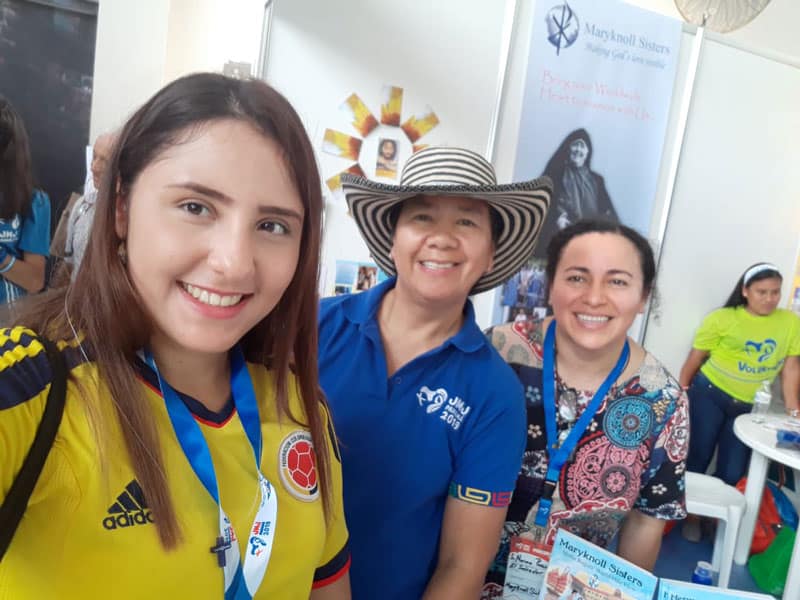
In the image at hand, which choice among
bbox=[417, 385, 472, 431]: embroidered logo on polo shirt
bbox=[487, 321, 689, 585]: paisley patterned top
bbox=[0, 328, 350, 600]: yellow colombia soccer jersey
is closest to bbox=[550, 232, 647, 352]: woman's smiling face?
bbox=[487, 321, 689, 585]: paisley patterned top

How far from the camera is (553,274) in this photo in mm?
1523

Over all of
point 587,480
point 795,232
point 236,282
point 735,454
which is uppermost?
point 795,232

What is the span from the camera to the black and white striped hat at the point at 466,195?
1.17m

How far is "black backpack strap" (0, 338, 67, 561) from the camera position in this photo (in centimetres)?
54

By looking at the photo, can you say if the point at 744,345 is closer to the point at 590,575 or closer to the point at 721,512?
the point at 721,512

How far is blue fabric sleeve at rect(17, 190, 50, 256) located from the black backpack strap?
6.12 feet

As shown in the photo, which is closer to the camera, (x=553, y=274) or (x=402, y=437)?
(x=402, y=437)

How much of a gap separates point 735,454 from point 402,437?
3.10 meters

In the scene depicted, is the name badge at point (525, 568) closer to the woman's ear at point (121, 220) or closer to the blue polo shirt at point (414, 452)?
the blue polo shirt at point (414, 452)

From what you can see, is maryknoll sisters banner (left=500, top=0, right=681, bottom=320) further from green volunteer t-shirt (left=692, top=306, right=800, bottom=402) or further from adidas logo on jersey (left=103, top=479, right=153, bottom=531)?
adidas logo on jersey (left=103, top=479, right=153, bottom=531)

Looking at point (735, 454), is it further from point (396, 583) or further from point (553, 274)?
point (396, 583)

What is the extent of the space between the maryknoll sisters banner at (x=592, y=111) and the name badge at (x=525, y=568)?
1388mm

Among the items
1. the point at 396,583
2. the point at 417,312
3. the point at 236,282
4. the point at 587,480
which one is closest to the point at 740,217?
the point at 587,480

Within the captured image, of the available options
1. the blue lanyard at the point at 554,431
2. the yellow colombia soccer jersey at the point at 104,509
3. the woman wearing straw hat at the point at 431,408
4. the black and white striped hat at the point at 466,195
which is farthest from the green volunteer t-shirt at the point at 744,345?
the yellow colombia soccer jersey at the point at 104,509
